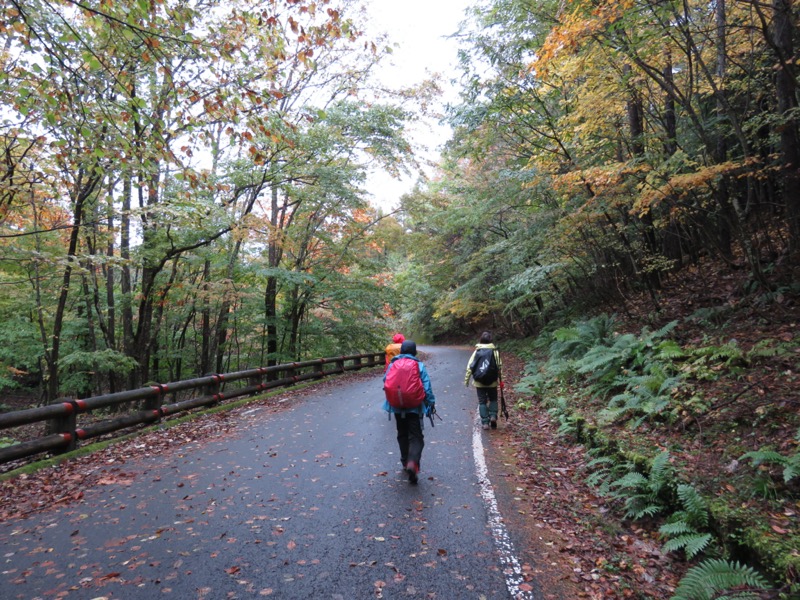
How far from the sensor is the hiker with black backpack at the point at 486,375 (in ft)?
24.5

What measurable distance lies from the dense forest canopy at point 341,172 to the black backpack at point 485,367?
3.67 meters

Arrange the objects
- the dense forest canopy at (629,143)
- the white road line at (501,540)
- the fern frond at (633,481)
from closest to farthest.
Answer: the white road line at (501,540) < the fern frond at (633,481) < the dense forest canopy at (629,143)

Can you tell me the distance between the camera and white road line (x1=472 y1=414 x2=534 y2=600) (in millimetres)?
3178

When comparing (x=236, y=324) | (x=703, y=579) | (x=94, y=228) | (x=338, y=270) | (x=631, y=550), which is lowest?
(x=631, y=550)

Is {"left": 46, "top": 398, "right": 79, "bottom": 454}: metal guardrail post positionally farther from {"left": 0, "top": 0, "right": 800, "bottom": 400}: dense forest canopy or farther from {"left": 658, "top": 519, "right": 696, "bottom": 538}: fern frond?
{"left": 658, "top": 519, "right": 696, "bottom": 538}: fern frond

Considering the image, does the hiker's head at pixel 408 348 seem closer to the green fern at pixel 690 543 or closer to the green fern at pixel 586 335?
the green fern at pixel 690 543

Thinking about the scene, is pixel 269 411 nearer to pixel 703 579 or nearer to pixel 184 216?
pixel 184 216

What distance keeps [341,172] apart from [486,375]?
8.58 m

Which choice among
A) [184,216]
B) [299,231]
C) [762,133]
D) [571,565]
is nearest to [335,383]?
[299,231]

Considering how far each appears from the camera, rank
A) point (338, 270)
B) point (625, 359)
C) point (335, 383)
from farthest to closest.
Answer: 1. point (338, 270)
2. point (335, 383)
3. point (625, 359)

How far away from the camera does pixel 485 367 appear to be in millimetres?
7445

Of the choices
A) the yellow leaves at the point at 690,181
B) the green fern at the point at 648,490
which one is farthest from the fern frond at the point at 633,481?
the yellow leaves at the point at 690,181

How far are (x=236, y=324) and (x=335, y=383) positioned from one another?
4.60 meters

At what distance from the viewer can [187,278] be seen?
16625mm
